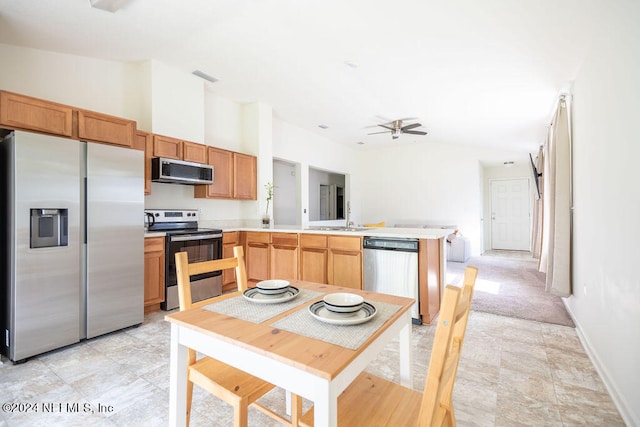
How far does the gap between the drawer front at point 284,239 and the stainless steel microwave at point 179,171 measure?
1134 mm

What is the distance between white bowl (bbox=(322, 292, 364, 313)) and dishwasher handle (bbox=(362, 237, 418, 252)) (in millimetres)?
1832

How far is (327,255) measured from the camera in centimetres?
343

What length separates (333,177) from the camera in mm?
8242

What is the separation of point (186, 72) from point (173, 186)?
148cm

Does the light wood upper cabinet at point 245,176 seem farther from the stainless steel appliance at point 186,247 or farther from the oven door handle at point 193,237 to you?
the oven door handle at point 193,237

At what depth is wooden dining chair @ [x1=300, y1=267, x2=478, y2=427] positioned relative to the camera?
0.77 meters

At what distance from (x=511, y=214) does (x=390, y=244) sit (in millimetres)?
6736

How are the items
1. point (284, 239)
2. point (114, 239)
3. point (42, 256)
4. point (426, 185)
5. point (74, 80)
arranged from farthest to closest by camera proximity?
point (426, 185)
point (284, 239)
point (74, 80)
point (114, 239)
point (42, 256)

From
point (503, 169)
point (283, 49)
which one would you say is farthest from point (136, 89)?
point (503, 169)

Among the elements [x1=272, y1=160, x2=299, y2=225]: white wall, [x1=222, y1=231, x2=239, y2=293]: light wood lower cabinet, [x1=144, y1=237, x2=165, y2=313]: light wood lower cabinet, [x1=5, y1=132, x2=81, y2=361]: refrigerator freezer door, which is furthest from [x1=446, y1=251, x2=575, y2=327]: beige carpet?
[x1=5, y1=132, x2=81, y2=361]: refrigerator freezer door

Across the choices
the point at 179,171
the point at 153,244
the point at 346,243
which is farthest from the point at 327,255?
the point at 179,171

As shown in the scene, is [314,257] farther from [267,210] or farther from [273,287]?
[273,287]

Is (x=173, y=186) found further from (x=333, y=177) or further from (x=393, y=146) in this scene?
(x=393, y=146)

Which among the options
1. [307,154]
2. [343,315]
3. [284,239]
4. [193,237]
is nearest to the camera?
[343,315]
